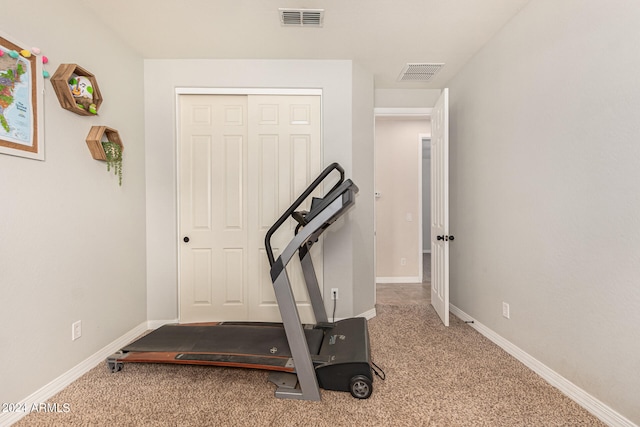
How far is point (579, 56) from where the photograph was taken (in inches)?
66.7

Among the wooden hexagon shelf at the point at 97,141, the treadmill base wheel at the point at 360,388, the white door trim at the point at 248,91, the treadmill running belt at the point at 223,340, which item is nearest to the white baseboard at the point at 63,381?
the treadmill running belt at the point at 223,340

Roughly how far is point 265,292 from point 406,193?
2749mm

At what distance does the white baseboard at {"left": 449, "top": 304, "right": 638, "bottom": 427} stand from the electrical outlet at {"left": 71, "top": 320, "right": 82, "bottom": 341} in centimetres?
318

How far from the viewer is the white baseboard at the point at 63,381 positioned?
157cm

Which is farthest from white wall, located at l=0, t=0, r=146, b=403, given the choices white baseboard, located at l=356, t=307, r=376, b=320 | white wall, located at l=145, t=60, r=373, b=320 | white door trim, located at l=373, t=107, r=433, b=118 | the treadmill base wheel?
white door trim, located at l=373, t=107, r=433, b=118

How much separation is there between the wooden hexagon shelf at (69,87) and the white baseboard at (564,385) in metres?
3.59

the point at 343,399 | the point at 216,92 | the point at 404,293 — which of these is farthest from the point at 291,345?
the point at 404,293

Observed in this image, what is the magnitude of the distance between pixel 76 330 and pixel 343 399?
1.87 m

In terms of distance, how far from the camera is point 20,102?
1.63 meters

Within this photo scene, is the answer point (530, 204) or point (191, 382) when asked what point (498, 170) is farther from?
point (191, 382)

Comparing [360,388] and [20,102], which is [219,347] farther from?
[20,102]

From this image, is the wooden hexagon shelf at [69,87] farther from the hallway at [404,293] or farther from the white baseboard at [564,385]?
the white baseboard at [564,385]

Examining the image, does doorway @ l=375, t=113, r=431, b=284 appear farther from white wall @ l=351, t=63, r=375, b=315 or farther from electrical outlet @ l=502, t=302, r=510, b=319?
electrical outlet @ l=502, t=302, r=510, b=319

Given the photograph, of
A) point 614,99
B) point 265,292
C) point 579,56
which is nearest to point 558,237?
point 614,99
